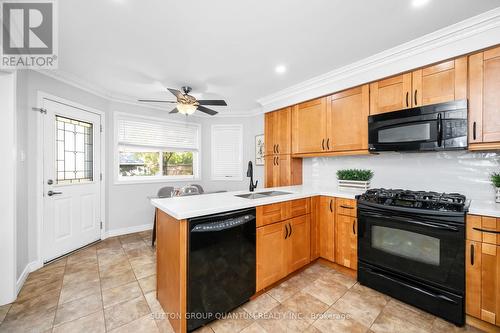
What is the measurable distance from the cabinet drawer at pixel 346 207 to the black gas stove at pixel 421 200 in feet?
0.45

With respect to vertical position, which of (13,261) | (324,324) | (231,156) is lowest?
(324,324)

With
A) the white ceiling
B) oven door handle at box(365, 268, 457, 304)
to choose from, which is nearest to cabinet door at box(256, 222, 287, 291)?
oven door handle at box(365, 268, 457, 304)

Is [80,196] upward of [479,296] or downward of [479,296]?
upward

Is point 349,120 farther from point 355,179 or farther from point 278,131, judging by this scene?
point 278,131

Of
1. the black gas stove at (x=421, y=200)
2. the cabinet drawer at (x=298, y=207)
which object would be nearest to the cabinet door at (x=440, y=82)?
the black gas stove at (x=421, y=200)

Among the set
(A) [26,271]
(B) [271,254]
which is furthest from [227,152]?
(A) [26,271]

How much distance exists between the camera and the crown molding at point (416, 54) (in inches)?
68.1

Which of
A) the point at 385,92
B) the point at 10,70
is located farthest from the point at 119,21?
the point at 385,92

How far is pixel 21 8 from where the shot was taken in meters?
1.69

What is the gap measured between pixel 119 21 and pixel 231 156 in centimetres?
332

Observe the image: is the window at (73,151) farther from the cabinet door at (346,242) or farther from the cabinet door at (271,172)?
the cabinet door at (346,242)

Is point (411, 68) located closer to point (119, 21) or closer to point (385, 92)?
point (385, 92)

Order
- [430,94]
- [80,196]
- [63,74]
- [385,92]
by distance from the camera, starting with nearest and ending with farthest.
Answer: [430,94] < [385,92] < [63,74] < [80,196]

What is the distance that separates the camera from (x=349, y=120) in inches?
104
